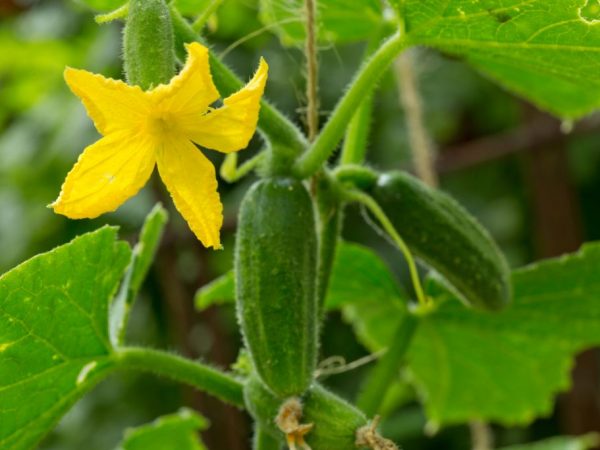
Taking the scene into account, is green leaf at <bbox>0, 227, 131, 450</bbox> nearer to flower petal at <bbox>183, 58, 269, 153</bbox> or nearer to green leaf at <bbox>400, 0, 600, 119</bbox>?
flower petal at <bbox>183, 58, 269, 153</bbox>

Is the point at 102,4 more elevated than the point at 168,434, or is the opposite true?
the point at 102,4

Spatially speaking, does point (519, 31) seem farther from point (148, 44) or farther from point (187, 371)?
point (187, 371)

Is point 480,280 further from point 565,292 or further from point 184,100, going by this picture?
point 184,100

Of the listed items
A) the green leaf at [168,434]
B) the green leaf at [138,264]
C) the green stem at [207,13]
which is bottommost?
the green leaf at [168,434]

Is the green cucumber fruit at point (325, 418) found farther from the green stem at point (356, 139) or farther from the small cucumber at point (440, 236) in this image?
the green stem at point (356, 139)

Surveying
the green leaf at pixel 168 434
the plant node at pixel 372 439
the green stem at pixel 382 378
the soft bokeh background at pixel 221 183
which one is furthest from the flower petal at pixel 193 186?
the soft bokeh background at pixel 221 183

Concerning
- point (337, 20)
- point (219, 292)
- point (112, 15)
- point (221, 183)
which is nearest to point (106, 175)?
point (112, 15)

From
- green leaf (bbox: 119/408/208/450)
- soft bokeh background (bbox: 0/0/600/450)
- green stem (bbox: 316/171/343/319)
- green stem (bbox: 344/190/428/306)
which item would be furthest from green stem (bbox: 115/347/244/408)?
soft bokeh background (bbox: 0/0/600/450)
